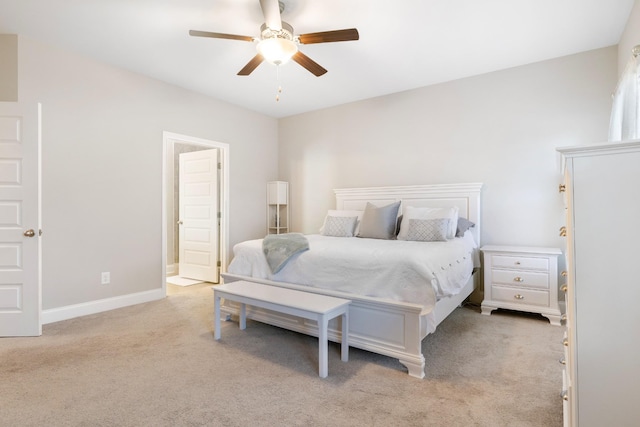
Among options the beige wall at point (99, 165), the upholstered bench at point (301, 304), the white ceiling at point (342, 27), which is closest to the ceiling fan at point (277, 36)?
the white ceiling at point (342, 27)

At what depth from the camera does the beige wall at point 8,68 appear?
2943mm

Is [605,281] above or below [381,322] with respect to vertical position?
above

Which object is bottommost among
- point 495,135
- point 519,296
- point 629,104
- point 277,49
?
point 519,296

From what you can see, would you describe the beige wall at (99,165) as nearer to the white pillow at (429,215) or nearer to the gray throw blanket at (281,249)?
the gray throw blanket at (281,249)

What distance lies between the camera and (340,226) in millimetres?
3982

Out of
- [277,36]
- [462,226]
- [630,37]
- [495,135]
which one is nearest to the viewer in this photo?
[277,36]

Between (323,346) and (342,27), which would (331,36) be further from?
(323,346)

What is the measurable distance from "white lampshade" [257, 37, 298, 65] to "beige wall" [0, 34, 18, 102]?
91.6 inches

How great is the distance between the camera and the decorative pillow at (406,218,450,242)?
3252 mm

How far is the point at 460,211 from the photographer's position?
12.6 ft

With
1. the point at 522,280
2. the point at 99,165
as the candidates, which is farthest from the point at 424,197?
the point at 99,165

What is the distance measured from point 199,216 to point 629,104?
4.85 m

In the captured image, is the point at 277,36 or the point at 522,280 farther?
the point at 522,280

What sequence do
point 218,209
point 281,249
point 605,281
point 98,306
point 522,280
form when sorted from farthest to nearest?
point 218,209 → point 98,306 → point 522,280 → point 281,249 → point 605,281
